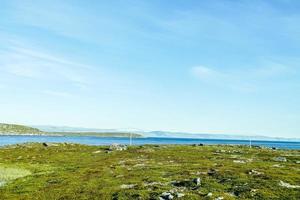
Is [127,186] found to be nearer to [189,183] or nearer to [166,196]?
[189,183]

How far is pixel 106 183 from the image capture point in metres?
56.9

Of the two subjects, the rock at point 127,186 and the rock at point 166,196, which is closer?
the rock at point 166,196

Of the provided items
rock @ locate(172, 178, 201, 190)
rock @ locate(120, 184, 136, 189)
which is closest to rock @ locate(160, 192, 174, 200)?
rock @ locate(172, 178, 201, 190)

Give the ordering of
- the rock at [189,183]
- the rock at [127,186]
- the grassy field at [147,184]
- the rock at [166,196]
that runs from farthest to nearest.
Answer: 1. the rock at [127,186]
2. the rock at [189,183]
3. the grassy field at [147,184]
4. the rock at [166,196]

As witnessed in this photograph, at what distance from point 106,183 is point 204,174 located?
48.5 ft

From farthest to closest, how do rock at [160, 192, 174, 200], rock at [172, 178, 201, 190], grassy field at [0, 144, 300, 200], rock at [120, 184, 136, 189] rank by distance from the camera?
rock at [120, 184, 136, 189] < rock at [172, 178, 201, 190] < grassy field at [0, 144, 300, 200] < rock at [160, 192, 174, 200]

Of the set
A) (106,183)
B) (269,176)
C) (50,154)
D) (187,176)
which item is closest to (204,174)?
(187,176)

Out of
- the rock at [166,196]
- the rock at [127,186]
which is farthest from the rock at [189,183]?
the rock at [127,186]

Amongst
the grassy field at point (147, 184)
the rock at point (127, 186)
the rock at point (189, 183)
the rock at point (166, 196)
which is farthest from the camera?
Result: the rock at point (127, 186)

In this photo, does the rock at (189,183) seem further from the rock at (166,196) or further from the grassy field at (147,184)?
the rock at (166,196)

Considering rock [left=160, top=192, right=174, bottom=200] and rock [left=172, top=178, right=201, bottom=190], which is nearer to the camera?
rock [left=160, top=192, right=174, bottom=200]

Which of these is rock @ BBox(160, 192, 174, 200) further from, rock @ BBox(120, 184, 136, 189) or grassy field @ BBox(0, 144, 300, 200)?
rock @ BBox(120, 184, 136, 189)

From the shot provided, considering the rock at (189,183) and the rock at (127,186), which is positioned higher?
the rock at (189,183)

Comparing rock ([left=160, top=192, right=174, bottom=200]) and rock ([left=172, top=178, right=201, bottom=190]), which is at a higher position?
rock ([left=172, top=178, right=201, bottom=190])
